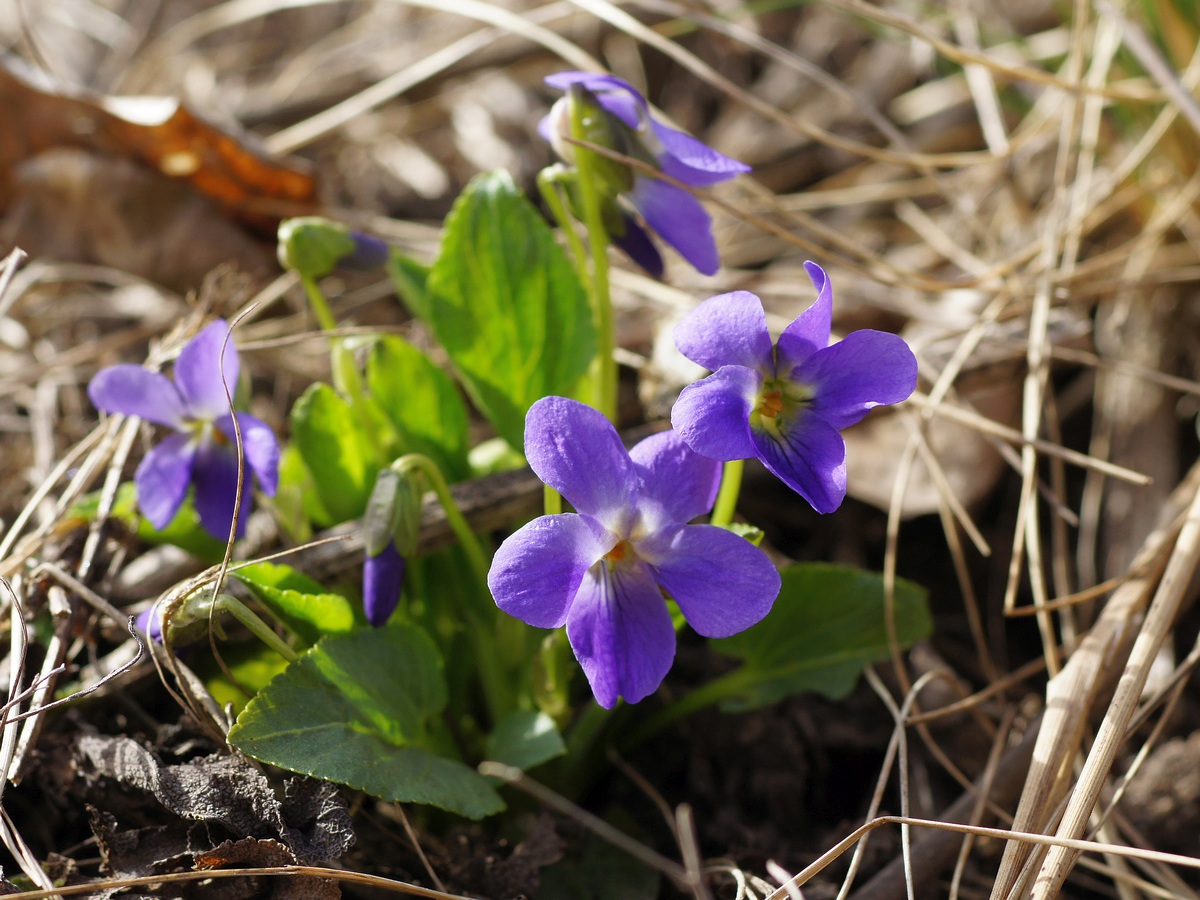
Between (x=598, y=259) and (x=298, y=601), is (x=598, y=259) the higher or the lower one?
the higher one

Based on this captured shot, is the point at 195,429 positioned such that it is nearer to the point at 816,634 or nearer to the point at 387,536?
the point at 387,536

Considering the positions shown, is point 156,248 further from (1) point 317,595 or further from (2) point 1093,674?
(2) point 1093,674

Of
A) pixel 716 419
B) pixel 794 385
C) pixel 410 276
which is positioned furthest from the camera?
pixel 410 276

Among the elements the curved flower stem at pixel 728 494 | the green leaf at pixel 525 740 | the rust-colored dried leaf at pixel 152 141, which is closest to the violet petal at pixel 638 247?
the curved flower stem at pixel 728 494

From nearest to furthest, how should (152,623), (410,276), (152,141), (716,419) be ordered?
(716,419) → (152,623) → (410,276) → (152,141)

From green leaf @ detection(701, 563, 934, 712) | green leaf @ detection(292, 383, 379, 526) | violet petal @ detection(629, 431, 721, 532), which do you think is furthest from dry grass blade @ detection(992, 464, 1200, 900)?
green leaf @ detection(292, 383, 379, 526)

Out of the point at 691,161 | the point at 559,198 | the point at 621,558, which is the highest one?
the point at 691,161

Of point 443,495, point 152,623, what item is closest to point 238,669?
point 152,623
